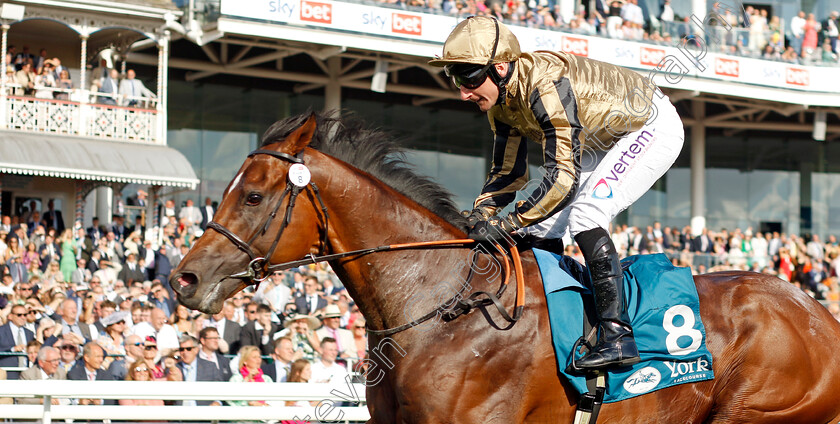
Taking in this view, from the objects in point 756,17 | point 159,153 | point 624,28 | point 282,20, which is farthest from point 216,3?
point 756,17

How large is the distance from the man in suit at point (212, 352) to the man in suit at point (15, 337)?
47.9 inches

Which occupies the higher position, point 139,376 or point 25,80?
point 25,80

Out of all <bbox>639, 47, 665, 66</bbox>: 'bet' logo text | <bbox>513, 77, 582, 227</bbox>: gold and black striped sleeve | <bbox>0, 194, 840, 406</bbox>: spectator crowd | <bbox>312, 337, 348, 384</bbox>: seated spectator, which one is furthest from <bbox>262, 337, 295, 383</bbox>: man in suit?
<bbox>639, 47, 665, 66</bbox>: 'bet' logo text

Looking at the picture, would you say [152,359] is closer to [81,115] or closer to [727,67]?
[81,115]

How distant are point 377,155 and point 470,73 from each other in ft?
1.47

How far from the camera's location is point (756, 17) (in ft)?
64.3

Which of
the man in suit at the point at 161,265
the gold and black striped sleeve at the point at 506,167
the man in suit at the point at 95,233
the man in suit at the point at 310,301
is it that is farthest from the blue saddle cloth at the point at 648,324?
the man in suit at the point at 95,233

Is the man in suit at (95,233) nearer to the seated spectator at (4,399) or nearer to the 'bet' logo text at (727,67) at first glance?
the seated spectator at (4,399)

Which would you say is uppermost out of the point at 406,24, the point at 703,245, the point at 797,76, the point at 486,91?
the point at 406,24

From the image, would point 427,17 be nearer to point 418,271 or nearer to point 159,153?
point 159,153

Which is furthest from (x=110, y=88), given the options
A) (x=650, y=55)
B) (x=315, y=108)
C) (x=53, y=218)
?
(x=650, y=55)

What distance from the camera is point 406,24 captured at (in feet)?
51.7

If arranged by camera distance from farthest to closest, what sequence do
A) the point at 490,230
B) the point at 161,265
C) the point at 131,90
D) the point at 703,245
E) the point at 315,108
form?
the point at 703,245, the point at 315,108, the point at 131,90, the point at 161,265, the point at 490,230

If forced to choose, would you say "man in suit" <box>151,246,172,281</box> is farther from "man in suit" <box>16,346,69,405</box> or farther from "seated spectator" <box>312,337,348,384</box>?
"man in suit" <box>16,346,69,405</box>
